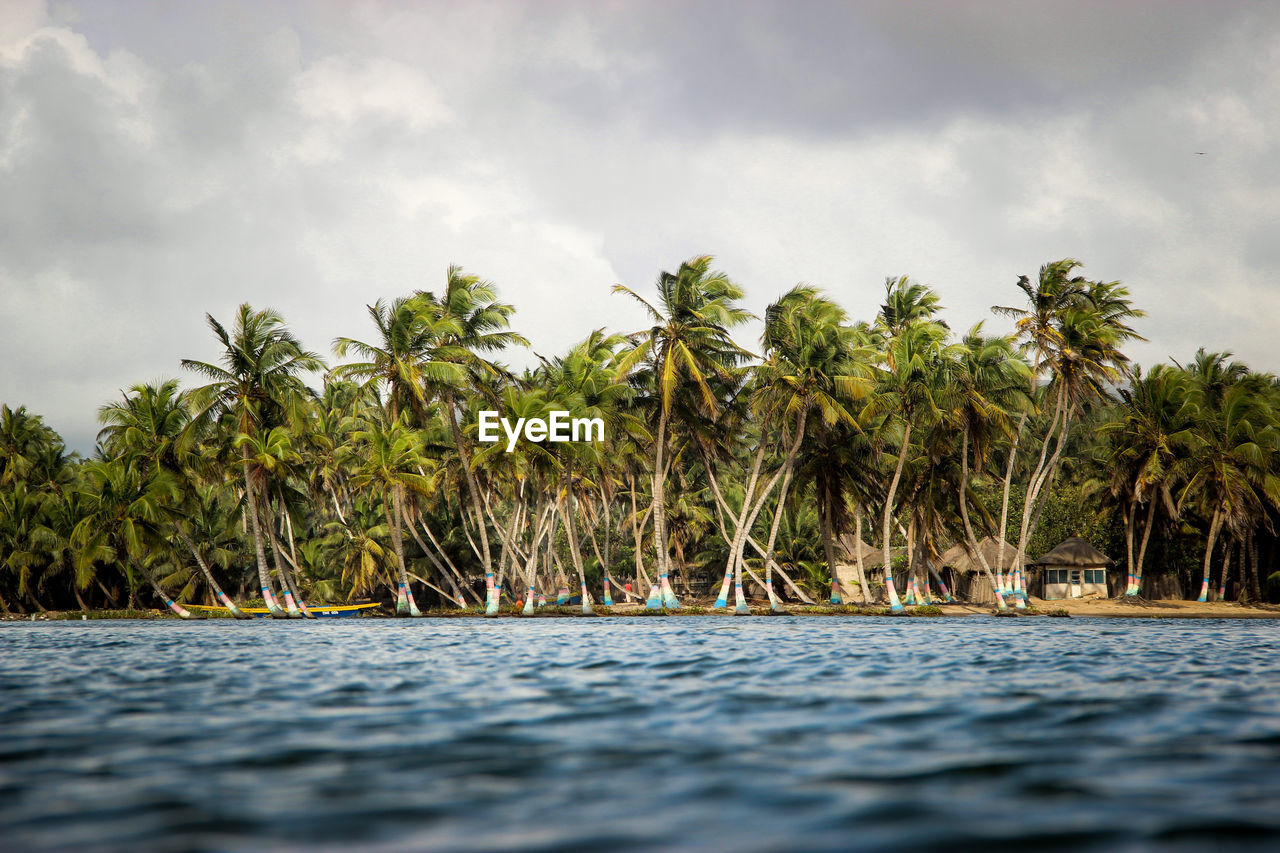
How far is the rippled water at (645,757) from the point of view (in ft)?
13.7

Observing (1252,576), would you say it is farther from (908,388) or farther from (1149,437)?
(908,388)

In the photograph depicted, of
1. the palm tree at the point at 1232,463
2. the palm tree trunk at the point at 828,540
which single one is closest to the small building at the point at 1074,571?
the palm tree at the point at 1232,463

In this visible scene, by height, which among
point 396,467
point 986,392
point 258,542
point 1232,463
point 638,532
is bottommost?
point 258,542

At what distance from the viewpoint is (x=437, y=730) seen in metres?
7.16

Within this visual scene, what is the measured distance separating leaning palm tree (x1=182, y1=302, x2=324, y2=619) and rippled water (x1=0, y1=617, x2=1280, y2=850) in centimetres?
2651

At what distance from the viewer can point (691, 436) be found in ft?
135

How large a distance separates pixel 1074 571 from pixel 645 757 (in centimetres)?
5005

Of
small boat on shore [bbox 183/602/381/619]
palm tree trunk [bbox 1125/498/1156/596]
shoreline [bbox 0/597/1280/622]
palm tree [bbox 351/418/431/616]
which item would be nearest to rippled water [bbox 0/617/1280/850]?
palm tree [bbox 351/418/431/616]

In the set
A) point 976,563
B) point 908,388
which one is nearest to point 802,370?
point 908,388

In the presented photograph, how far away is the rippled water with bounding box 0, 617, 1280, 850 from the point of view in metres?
4.18

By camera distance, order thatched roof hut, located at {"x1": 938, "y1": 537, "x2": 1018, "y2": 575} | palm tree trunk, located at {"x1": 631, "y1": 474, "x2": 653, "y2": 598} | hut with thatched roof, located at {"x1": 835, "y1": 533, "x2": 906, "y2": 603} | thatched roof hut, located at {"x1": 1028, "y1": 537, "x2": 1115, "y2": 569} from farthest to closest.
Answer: hut with thatched roof, located at {"x1": 835, "y1": 533, "x2": 906, "y2": 603}
thatched roof hut, located at {"x1": 938, "y1": 537, "x2": 1018, "y2": 575}
thatched roof hut, located at {"x1": 1028, "y1": 537, "x2": 1115, "y2": 569}
palm tree trunk, located at {"x1": 631, "y1": 474, "x2": 653, "y2": 598}

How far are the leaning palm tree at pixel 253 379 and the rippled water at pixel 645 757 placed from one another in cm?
2651

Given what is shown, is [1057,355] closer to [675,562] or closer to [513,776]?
[675,562]

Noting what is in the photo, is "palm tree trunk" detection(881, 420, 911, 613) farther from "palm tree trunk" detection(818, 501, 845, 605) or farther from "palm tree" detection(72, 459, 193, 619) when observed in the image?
"palm tree" detection(72, 459, 193, 619)
